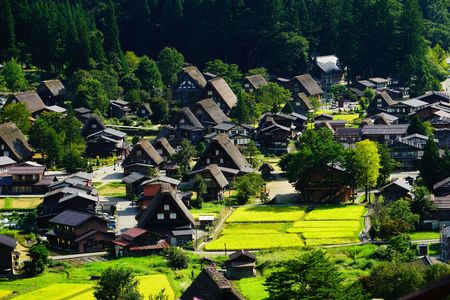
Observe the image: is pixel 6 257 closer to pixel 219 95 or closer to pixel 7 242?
pixel 7 242

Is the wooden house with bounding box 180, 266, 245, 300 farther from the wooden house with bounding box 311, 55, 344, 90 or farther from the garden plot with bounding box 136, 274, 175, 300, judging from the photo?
the wooden house with bounding box 311, 55, 344, 90

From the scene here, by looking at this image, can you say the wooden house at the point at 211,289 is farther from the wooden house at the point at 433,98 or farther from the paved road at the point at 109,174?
the wooden house at the point at 433,98

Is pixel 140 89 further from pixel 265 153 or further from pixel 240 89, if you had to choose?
pixel 265 153

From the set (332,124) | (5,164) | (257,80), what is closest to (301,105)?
(257,80)

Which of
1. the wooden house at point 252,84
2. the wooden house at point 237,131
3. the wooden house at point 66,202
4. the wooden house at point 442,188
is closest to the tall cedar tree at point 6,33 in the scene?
the wooden house at point 252,84

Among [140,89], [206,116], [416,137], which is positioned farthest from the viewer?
[140,89]

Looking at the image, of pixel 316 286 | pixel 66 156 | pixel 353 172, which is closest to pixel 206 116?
pixel 66 156
